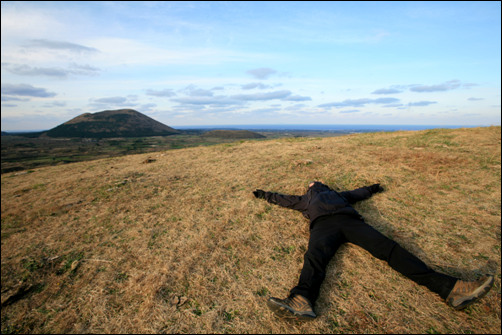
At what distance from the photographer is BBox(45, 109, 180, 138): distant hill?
164 metres

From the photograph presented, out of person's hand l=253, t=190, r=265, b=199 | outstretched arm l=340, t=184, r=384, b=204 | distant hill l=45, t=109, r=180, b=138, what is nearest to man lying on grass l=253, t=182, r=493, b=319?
outstretched arm l=340, t=184, r=384, b=204

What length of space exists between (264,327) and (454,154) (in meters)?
13.3

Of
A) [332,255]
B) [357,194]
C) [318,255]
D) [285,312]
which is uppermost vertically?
[357,194]

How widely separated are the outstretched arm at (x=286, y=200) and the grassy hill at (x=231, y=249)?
338 millimetres

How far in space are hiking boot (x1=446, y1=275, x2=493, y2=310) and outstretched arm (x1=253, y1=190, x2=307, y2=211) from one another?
12.0ft

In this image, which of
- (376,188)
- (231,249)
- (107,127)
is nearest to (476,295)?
(376,188)

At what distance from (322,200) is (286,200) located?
64.3 inches

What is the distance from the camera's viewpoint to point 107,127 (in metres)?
174

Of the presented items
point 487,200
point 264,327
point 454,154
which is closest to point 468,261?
point 487,200

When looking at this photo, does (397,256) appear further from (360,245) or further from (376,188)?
(376,188)

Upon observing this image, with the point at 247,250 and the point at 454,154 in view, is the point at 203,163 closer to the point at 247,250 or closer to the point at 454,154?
the point at 247,250

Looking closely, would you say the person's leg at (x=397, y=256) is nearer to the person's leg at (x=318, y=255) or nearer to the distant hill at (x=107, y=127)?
the person's leg at (x=318, y=255)

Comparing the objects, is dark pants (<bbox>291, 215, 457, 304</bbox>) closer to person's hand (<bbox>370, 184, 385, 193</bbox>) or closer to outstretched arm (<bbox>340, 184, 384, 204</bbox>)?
outstretched arm (<bbox>340, 184, 384, 204</bbox>)

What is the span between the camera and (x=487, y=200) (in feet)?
24.3
